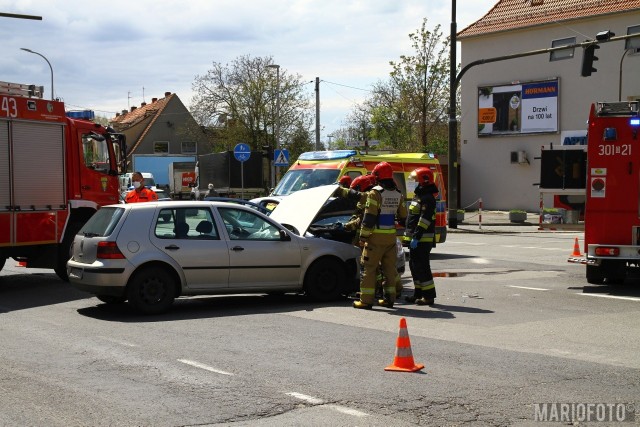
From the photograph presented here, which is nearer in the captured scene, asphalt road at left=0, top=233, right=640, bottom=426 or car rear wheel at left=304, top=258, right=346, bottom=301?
asphalt road at left=0, top=233, right=640, bottom=426

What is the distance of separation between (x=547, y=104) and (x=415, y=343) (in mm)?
33517

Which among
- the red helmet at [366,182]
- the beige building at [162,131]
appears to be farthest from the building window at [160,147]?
the red helmet at [366,182]

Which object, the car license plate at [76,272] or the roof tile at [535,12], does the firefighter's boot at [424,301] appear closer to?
the car license plate at [76,272]

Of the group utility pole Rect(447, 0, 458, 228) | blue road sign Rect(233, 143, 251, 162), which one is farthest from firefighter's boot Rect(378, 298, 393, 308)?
blue road sign Rect(233, 143, 251, 162)

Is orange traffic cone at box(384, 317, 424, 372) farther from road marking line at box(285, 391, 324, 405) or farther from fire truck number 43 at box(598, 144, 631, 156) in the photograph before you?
fire truck number 43 at box(598, 144, 631, 156)

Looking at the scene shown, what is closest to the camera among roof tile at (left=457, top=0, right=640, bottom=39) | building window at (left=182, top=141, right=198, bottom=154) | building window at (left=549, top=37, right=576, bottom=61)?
building window at (left=549, top=37, right=576, bottom=61)

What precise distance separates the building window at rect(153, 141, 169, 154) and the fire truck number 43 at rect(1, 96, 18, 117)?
6592 cm

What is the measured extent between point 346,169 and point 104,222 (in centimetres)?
786

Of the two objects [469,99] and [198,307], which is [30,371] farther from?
[469,99]

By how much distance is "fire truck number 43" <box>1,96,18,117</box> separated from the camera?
13492 mm

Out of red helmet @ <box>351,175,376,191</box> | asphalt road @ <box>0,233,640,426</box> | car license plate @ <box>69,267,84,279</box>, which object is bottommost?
asphalt road @ <box>0,233,640,426</box>

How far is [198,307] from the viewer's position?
1170 centimetres

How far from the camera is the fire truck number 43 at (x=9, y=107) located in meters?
13.5

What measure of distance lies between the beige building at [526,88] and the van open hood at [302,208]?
88.1 ft
